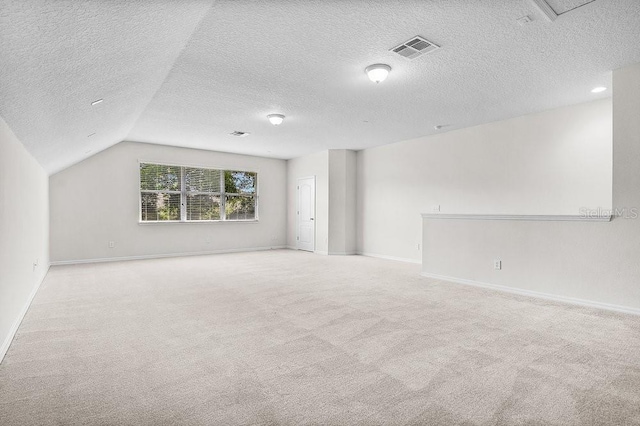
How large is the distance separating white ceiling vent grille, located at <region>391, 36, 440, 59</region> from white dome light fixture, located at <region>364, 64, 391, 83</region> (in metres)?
0.25

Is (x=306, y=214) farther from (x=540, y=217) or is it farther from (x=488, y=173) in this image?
(x=540, y=217)

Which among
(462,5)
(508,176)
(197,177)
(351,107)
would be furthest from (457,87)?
(197,177)

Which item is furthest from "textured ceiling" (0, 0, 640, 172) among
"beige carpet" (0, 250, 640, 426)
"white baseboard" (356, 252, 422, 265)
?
"white baseboard" (356, 252, 422, 265)

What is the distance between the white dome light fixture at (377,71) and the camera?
345 centimetres

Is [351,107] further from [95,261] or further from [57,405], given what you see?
[95,261]

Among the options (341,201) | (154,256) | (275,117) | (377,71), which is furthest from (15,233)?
(341,201)

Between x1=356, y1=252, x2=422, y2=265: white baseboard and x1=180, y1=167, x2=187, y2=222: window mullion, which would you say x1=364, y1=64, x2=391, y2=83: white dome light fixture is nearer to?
x1=356, y1=252, x2=422, y2=265: white baseboard

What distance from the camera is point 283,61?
133 inches

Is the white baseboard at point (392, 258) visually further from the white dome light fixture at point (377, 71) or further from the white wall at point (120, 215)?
the white dome light fixture at point (377, 71)

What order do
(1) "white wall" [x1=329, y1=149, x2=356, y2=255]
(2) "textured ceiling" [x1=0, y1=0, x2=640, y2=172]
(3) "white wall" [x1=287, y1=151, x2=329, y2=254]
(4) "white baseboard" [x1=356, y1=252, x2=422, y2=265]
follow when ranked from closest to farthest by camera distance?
(2) "textured ceiling" [x1=0, y1=0, x2=640, y2=172], (4) "white baseboard" [x1=356, y1=252, x2=422, y2=265], (1) "white wall" [x1=329, y1=149, x2=356, y2=255], (3) "white wall" [x1=287, y1=151, x2=329, y2=254]

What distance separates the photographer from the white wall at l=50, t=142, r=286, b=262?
674 cm

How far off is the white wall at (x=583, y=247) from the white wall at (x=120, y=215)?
5.89 m

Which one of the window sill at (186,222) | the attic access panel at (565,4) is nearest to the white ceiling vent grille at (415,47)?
the attic access panel at (565,4)

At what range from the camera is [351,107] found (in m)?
4.95
